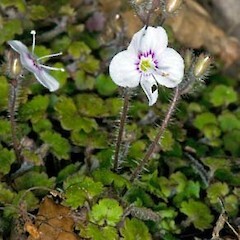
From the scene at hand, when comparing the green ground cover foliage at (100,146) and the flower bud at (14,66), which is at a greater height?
the flower bud at (14,66)

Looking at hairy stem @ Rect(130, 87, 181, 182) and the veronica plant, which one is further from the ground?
the veronica plant

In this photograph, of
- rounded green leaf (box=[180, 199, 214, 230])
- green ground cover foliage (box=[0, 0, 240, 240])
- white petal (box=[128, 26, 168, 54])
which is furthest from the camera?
rounded green leaf (box=[180, 199, 214, 230])

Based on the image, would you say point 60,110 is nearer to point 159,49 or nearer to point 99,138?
point 99,138

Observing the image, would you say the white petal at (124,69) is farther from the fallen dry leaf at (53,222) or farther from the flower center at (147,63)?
the fallen dry leaf at (53,222)

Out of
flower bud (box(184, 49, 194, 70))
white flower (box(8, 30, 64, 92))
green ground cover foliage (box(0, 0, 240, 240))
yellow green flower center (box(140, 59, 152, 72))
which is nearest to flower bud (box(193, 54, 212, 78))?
flower bud (box(184, 49, 194, 70))

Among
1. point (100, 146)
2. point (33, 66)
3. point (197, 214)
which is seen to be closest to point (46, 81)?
point (33, 66)

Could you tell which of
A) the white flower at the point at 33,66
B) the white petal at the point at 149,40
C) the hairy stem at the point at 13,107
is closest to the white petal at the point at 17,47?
the white flower at the point at 33,66

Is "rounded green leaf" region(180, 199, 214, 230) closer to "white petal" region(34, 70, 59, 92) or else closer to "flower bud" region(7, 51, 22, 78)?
"white petal" region(34, 70, 59, 92)

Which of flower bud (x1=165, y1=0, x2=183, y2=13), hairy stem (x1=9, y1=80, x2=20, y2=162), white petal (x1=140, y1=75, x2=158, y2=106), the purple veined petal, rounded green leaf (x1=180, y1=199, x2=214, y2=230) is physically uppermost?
flower bud (x1=165, y1=0, x2=183, y2=13)
